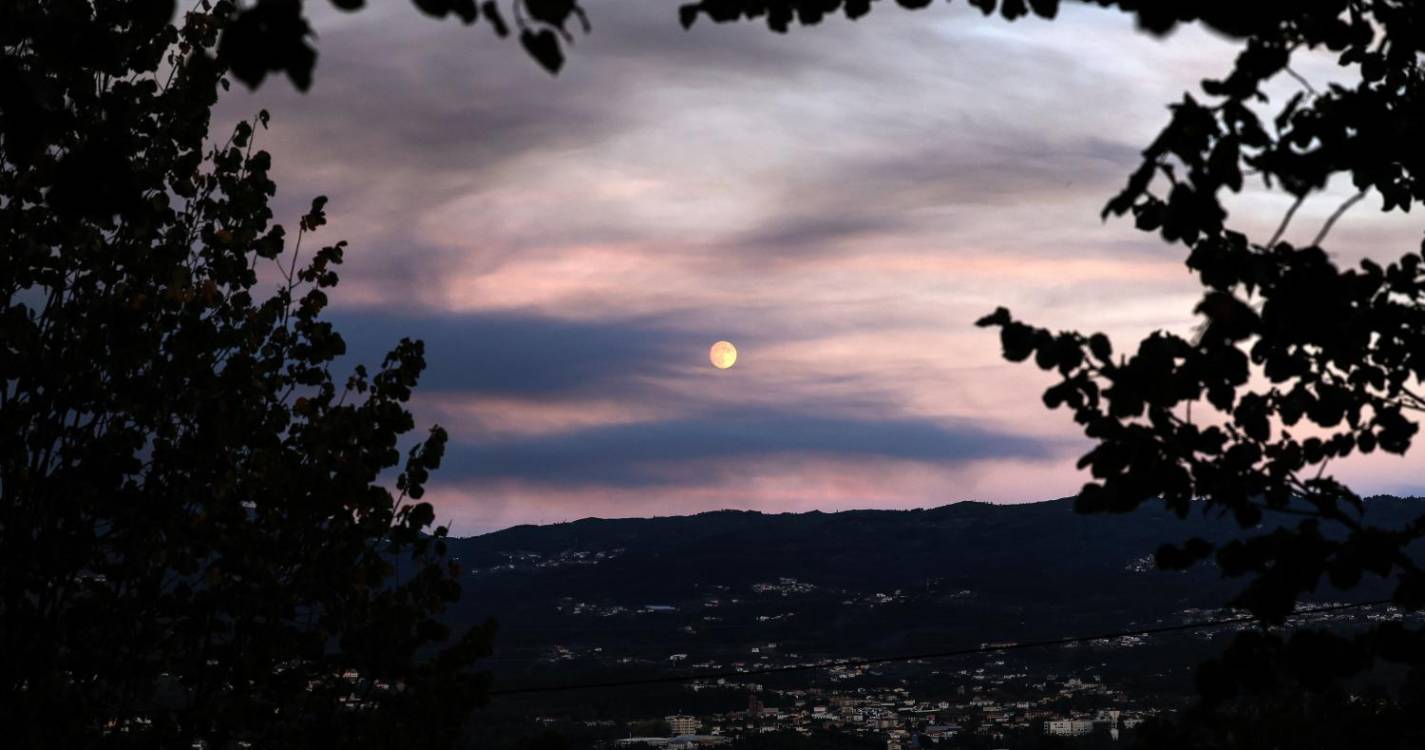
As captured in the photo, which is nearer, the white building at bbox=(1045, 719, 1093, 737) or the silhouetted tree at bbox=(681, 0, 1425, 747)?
the silhouetted tree at bbox=(681, 0, 1425, 747)

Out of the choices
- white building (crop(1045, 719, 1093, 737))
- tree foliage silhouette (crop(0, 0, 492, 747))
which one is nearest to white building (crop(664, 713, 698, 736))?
white building (crop(1045, 719, 1093, 737))

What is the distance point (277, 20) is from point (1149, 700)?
529 feet

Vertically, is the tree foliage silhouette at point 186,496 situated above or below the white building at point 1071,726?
above

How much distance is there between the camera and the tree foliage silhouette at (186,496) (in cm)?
1030

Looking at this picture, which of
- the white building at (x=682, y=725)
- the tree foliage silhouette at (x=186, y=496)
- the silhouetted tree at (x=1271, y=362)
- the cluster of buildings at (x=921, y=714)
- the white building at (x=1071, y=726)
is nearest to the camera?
the silhouetted tree at (x=1271, y=362)

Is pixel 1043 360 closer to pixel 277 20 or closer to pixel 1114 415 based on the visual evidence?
pixel 1114 415

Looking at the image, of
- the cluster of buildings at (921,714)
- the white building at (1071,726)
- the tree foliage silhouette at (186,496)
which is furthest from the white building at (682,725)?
the tree foliage silhouette at (186,496)

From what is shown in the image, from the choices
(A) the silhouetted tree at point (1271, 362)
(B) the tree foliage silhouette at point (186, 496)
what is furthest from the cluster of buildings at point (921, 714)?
(A) the silhouetted tree at point (1271, 362)

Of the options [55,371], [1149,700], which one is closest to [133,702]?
[55,371]

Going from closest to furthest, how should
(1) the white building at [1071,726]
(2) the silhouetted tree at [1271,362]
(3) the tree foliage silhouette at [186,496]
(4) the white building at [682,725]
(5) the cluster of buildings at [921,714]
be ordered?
1. (2) the silhouetted tree at [1271,362]
2. (3) the tree foliage silhouette at [186,496]
3. (1) the white building at [1071,726]
4. (5) the cluster of buildings at [921,714]
5. (4) the white building at [682,725]

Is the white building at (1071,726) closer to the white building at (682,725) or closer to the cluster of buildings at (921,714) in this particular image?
the cluster of buildings at (921,714)

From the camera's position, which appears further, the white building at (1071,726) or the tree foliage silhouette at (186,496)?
the white building at (1071,726)

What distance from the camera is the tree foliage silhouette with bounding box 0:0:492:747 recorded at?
33.8 feet

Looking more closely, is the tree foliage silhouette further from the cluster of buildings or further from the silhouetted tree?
the cluster of buildings
